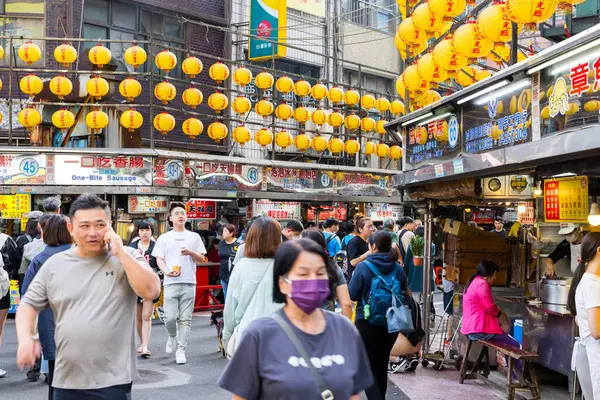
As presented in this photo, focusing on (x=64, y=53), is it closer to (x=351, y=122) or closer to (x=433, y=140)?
(x=351, y=122)

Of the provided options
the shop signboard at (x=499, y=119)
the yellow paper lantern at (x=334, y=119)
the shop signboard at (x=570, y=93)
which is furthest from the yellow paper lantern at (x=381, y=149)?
the shop signboard at (x=570, y=93)

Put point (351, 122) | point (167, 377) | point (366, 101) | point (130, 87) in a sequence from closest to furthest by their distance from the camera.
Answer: point (167, 377) → point (130, 87) → point (351, 122) → point (366, 101)

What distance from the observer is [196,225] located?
71.8 feet

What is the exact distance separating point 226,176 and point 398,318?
13965mm

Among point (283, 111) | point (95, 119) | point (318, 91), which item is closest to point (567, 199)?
point (95, 119)

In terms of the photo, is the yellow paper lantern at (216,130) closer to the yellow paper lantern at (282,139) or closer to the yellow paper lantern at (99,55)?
the yellow paper lantern at (282,139)

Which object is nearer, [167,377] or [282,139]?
[167,377]

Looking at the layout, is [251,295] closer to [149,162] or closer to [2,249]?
[2,249]

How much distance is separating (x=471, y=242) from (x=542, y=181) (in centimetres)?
181

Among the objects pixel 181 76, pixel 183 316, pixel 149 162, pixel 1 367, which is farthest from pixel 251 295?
pixel 181 76

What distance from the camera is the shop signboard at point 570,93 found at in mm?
6492

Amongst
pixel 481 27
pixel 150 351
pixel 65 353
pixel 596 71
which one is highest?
pixel 481 27

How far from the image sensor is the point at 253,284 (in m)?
5.94

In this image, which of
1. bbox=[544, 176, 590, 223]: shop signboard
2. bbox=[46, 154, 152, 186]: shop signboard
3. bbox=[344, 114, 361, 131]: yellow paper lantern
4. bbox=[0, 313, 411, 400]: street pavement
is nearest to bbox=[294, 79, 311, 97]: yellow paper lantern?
bbox=[344, 114, 361, 131]: yellow paper lantern
